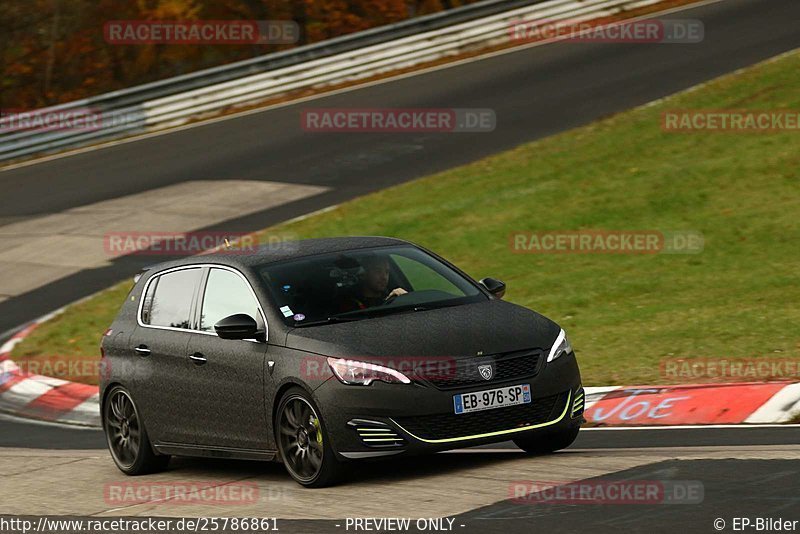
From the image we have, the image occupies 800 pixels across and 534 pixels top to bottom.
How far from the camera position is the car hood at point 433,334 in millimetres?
8148

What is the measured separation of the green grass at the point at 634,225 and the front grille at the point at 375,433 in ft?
12.6

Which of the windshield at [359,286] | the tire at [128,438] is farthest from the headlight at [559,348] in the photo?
the tire at [128,438]

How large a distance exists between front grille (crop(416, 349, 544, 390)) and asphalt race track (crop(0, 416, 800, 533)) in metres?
0.57

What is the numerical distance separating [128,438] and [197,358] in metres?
1.25

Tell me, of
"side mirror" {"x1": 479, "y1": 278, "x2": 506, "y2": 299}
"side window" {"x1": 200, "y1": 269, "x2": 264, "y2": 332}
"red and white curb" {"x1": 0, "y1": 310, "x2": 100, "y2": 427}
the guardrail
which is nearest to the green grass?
"red and white curb" {"x1": 0, "y1": 310, "x2": 100, "y2": 427}

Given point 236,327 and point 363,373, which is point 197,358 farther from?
point 363,373

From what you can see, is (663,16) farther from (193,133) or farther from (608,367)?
(608,367)

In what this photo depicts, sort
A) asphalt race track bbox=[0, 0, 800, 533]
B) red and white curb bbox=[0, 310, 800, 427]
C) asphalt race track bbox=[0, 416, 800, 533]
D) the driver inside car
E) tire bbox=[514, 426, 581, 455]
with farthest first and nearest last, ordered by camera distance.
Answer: red and white curb bbox=[0, 310, 800, 427]
the driver inside car
tire bbox=[514, 426, 581, 455]
asphalt race track bbox=[0, 0, 800, 533]
asphalt race track bbox=[0, 416, 800, 533]

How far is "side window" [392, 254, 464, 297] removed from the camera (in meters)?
9.20

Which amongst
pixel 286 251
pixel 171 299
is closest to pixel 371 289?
pixel 286 251

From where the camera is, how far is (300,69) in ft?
103

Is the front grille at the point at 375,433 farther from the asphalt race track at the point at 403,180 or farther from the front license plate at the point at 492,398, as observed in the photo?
the front license plate at the point at 492,398

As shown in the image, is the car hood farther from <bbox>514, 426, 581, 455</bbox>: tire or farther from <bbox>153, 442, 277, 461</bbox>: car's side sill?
<bbox>153, 442, 277, 461</bbox>: car's side sill

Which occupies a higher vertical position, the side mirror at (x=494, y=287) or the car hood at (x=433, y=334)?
the side mirror at (x=494, y=287)
